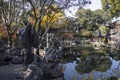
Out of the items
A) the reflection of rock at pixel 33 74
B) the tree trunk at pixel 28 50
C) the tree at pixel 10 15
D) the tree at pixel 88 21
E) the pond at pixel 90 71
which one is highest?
the tree at pixel 88 21

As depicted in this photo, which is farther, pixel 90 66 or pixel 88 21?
pixel 88 21

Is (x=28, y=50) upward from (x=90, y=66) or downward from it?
upward

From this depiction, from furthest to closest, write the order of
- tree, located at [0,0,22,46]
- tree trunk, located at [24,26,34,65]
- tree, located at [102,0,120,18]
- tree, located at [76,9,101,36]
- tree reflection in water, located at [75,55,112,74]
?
tree, located at [76,9,101,36] < tree, located at [102,0,120,18] < tree, located at [0,0,22,46] < tree reflection in water, located at [75,55,112,74] < tree trunk, located at [24,26,34,65]

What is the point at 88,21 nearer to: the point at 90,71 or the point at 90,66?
the point at 90,66

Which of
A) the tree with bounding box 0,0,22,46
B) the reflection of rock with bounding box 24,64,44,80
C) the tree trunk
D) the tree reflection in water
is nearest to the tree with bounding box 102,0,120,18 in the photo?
the tree reflection in water

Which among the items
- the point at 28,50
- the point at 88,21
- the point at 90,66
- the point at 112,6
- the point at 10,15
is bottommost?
the point at 90,66

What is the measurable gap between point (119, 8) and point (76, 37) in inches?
1985

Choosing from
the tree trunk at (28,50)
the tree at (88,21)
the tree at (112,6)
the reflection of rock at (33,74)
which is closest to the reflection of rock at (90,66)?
the tree at (112,6)

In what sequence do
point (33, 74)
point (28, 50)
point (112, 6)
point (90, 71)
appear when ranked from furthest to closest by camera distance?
point (112, 6) → point (90, 71) → point (28, 50) → point (33, 74)

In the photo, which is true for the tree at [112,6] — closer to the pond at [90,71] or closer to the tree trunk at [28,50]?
the pond at [90,71]

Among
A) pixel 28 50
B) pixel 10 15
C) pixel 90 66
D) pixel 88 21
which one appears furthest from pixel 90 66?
pixel 88 21

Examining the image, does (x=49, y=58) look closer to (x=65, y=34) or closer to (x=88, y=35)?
(x=65, y=34)

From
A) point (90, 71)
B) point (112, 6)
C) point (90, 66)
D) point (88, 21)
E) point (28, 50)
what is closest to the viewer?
point (28, 50)

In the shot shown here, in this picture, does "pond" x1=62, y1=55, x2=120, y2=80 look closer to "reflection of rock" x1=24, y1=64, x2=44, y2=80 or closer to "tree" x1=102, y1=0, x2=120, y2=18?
"reflection of rock" x1=24, y1=64, x2=44, y2=80
